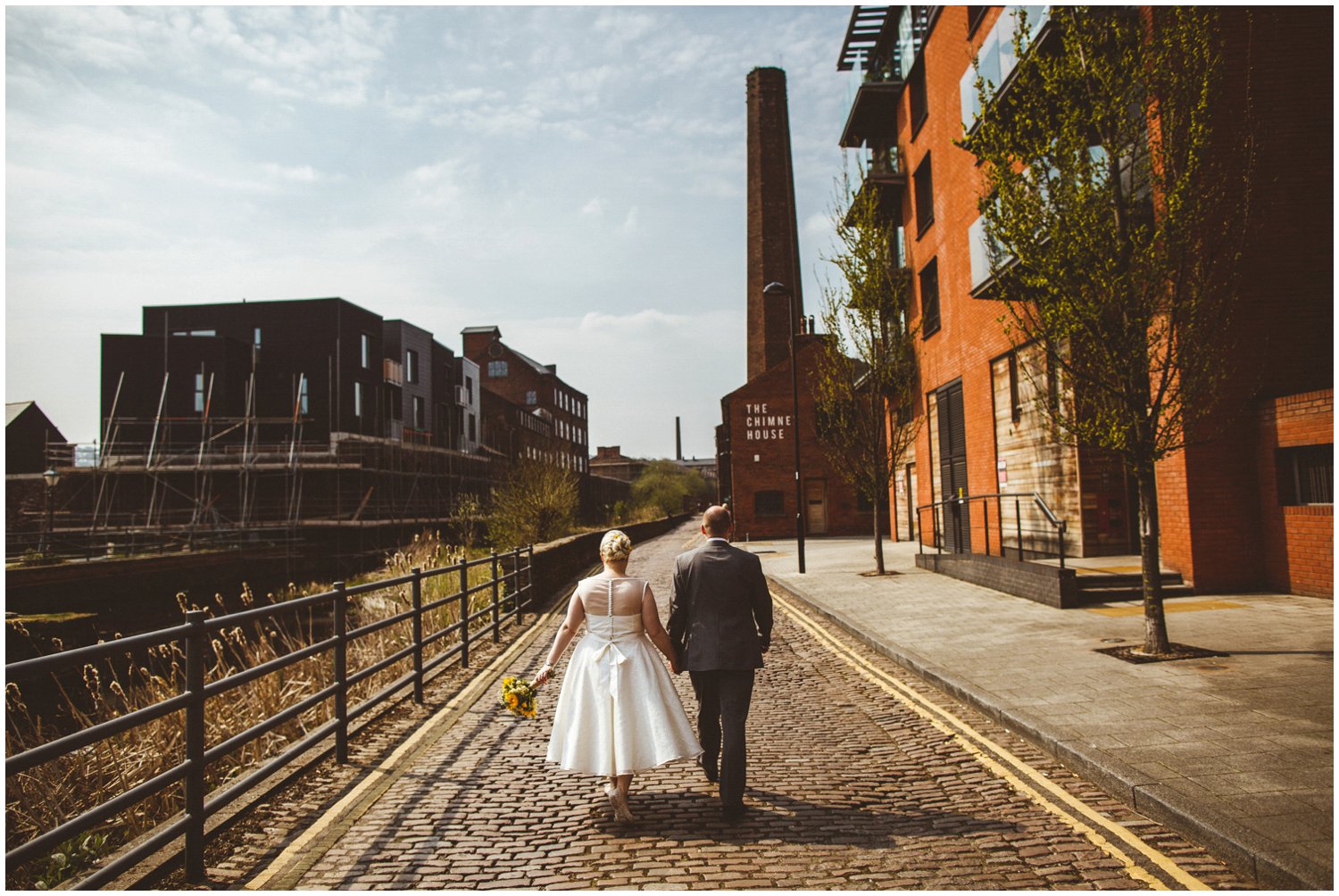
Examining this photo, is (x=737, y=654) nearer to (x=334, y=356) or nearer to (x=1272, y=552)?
(x=1272, y=552)

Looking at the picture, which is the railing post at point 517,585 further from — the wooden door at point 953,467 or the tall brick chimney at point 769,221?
the tall brick chimney at point 769,221

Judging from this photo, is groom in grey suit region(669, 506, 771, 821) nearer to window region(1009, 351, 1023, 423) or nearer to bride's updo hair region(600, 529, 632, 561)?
bride's updo hair region(600, 529, 632, 561)

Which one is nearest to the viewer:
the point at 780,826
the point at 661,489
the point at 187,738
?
the point at 187,738

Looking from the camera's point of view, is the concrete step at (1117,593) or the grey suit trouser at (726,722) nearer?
the grey suit trouser at (726,722)

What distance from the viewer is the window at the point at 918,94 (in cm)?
2502

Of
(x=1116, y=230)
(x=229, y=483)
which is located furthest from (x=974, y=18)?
(x=229, y=483)

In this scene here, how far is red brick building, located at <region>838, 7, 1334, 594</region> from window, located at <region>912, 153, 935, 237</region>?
1.02 meters

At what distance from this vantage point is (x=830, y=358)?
20156 millimetres

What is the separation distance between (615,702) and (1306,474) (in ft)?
36.9

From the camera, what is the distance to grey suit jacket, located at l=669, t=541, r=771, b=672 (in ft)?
16.7

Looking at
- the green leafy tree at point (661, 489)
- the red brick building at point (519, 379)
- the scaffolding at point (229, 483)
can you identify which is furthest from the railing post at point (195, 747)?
the red brick building at point (519, 379)

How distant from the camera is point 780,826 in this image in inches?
182

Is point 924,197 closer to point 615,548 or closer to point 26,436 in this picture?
point 615,548

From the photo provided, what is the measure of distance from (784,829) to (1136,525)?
13.6 metres
